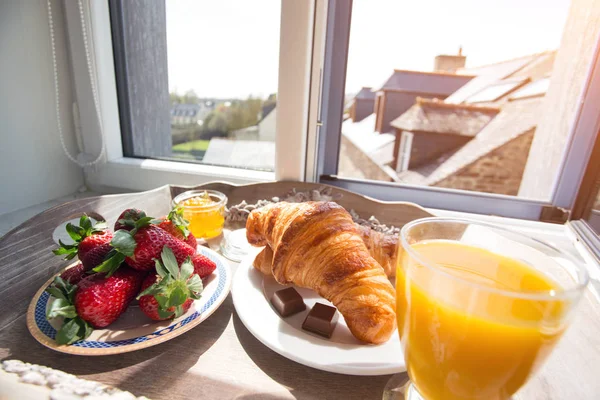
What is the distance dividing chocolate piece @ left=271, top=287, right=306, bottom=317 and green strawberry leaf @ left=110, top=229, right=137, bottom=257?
231 millimetres

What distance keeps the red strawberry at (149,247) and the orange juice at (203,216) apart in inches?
8.7

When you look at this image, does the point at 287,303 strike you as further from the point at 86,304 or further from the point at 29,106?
the point at 29,106

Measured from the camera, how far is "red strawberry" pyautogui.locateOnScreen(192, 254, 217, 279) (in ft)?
1.87

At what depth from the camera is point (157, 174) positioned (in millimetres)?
1198

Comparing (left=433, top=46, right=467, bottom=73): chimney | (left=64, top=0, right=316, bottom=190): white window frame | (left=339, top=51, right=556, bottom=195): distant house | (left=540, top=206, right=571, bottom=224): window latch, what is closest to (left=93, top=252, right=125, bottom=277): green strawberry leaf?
(left=64, top=0, right=316, bottom=190): white window frame

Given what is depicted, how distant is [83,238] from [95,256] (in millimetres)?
64

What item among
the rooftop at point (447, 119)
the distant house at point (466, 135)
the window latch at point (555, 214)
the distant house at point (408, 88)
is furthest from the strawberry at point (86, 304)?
the rooftop at point (447, 119)

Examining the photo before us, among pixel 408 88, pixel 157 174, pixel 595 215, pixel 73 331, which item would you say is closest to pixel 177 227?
pixel 73 331

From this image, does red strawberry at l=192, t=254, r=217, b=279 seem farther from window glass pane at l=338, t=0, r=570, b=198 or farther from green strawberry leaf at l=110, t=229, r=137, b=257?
window glass pane at l=338, t=0, r=570, b=198

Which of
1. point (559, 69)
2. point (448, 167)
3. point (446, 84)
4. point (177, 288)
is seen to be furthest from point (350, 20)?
point (448, 167)

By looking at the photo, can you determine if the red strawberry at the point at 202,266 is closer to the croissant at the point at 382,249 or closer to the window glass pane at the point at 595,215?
the croissant at the point at 382,249

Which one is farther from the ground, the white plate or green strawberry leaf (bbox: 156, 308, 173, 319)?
green strawberry leaf (bbox: 156, 308, 173, 319)

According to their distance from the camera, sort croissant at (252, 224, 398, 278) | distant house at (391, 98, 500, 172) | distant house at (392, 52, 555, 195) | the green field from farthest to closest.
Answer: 1. distant house at (391, 98, 500, 172)
2. distant house at (392, 52, 555, 195)
3. the green field
4. croissant at (252, 224, 398, 278)

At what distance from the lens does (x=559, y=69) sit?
1.15m
